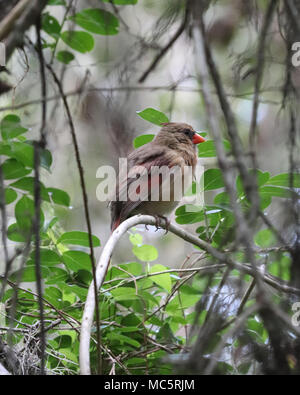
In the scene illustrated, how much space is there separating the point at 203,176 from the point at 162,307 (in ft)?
2.20

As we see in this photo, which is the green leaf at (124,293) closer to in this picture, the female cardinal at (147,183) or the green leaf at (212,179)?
the green leaf at (212,179)

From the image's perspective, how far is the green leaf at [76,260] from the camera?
2.40m

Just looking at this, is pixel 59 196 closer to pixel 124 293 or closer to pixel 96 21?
pixel 124 293

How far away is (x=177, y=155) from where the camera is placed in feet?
11.9

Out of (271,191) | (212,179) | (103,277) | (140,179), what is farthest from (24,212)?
(140,179)

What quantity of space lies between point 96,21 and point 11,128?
25.3 inches

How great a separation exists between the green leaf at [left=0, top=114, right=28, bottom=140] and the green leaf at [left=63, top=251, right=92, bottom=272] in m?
0.59

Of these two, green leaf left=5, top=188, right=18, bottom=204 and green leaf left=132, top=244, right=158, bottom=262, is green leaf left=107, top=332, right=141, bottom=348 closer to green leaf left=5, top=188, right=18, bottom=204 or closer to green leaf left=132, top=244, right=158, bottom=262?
green leaf left=132, top=244, right=158, bottom=262

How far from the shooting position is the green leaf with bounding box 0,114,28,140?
2297mm

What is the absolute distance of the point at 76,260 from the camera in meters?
2.41

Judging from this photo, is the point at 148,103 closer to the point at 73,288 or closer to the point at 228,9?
the point at 228,9

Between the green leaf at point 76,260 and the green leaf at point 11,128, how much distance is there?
590 millimetres
